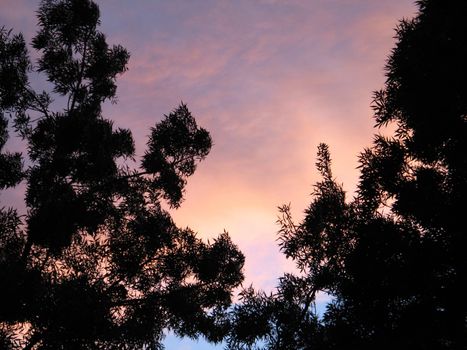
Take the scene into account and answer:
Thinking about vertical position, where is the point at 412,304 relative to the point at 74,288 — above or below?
below

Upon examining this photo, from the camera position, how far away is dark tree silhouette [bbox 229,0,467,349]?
722cm

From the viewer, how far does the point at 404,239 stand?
8.40 m

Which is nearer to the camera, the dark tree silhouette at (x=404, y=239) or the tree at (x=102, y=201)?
the dark tree silhouette at (x=404, y=239)

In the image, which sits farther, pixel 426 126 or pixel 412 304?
pixel 426 126

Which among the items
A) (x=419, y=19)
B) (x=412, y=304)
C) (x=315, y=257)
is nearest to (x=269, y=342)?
(x=315, y=257)

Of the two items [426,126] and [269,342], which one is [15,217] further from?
[426,126]

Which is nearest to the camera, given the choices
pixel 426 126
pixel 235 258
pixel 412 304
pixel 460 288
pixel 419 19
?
pixel 460 288

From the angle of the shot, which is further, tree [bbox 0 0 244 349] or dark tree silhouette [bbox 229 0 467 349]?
→ tree [bbox 0 0 244 349]

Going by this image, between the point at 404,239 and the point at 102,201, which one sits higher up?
the point at 102,201

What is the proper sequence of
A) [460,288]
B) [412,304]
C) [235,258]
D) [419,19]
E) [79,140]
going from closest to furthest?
[460,288] < [412,304] < [419,19] < [79,140] < [235,258]

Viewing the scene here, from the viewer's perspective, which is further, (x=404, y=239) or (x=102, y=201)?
(x=102, y=201)

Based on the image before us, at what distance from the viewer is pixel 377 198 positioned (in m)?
9.96

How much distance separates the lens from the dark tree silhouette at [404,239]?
7.22 m

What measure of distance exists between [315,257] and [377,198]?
8.76ft
